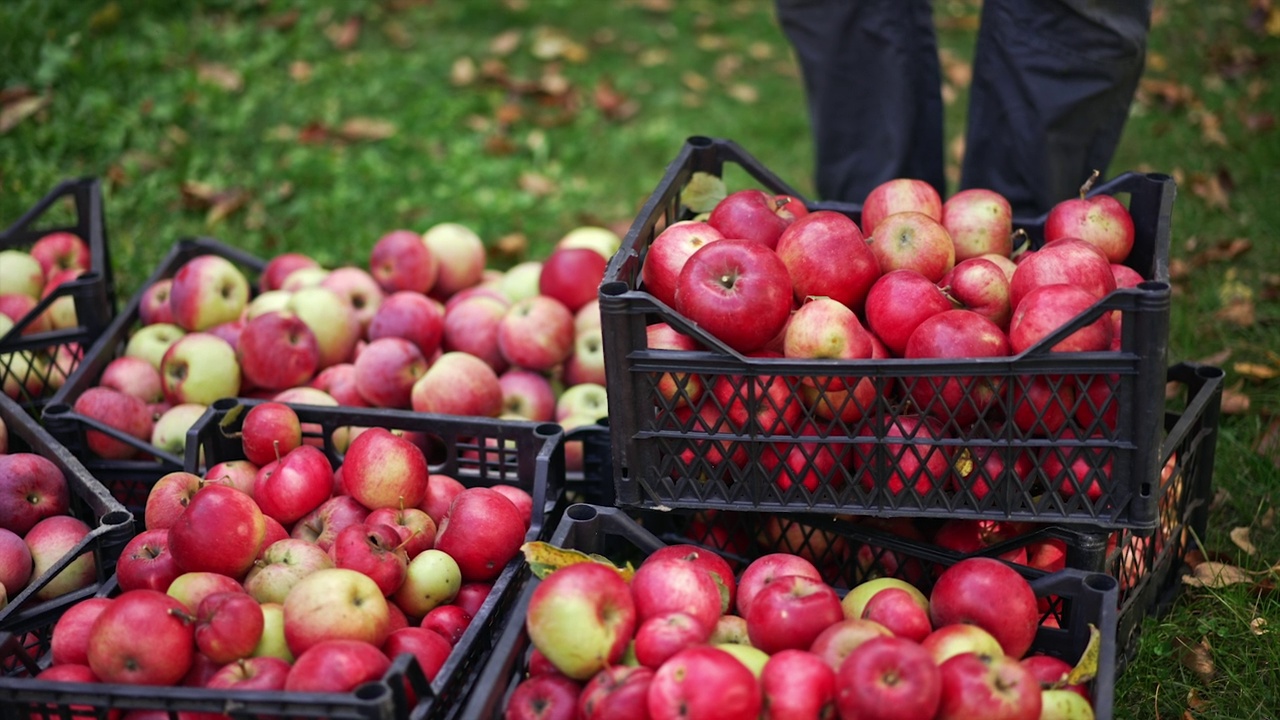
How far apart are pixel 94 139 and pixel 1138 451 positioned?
451cm

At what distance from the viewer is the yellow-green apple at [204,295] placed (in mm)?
3100

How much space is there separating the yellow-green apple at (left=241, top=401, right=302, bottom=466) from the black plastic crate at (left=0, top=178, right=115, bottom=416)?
2.73 ft

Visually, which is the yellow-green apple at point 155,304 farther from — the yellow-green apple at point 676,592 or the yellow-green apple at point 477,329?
the yellow-green apple at point 676,592

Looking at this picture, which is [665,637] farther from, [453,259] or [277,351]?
[453,259]

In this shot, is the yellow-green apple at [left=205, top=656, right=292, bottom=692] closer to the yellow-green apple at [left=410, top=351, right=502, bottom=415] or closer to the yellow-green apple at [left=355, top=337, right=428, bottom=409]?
the yellow-green apple at [left=410, top=351, right=502, bottom=415]

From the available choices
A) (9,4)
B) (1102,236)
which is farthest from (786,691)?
(9,4)

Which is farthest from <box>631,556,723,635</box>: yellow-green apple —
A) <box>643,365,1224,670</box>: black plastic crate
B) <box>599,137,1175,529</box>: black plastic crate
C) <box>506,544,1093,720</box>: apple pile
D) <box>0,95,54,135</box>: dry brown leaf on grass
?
<box>0,95,54,135</box>: dry brown leaf on grass

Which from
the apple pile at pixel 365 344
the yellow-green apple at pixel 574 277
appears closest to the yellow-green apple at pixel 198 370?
the apple pile at pixel 365 344

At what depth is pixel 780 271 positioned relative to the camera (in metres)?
2.08

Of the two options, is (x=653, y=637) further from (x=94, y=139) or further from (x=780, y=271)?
(x=94, y=139)

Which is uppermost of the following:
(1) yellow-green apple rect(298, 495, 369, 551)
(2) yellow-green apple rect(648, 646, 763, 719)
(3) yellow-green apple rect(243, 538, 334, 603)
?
(2) yellow-green apple rect(648, 646, 763, 719)

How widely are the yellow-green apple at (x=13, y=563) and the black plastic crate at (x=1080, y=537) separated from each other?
1.20 meters

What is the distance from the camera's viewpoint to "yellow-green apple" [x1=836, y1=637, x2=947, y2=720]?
155 centimetres

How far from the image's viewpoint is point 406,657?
1.71 metres
